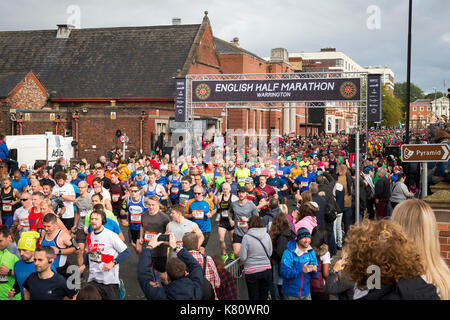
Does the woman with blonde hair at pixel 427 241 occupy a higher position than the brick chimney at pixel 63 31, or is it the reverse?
the brick chimney at pixel 63 31

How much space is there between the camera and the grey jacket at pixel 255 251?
654cm

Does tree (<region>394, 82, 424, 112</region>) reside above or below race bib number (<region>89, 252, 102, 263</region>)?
above

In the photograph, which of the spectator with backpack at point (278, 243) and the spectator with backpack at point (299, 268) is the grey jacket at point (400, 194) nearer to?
the spectator with backpack at point (278, 243)

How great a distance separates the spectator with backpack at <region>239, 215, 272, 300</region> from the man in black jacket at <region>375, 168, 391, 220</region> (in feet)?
23.3

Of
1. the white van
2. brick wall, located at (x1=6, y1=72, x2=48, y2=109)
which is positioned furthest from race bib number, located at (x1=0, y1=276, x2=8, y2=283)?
brick wall, located at (x1=6, y1=72, x2=48, y2=109)

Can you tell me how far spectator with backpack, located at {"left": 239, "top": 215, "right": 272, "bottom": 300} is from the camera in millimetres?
6535

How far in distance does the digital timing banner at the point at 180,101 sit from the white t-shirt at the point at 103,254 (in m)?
21.2

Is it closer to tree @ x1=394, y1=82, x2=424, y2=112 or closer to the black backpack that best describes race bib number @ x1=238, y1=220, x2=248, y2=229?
the black backpack

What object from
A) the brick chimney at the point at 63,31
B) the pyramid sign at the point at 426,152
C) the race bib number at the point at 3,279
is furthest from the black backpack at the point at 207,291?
the brick chimney at the point at 63,31

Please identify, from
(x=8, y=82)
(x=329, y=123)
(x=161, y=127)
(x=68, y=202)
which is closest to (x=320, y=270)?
(x=68, y=202)

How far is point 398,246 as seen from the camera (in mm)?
2820

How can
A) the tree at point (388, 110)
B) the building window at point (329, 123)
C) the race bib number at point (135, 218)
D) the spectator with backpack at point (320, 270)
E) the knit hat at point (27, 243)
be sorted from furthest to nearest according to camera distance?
the tree at point (388, 110), the building window at point (329, 123), the race bib number at point (135, 218), the spectator with backpack at point (320, 270), the knit hat at point (27, 243)
